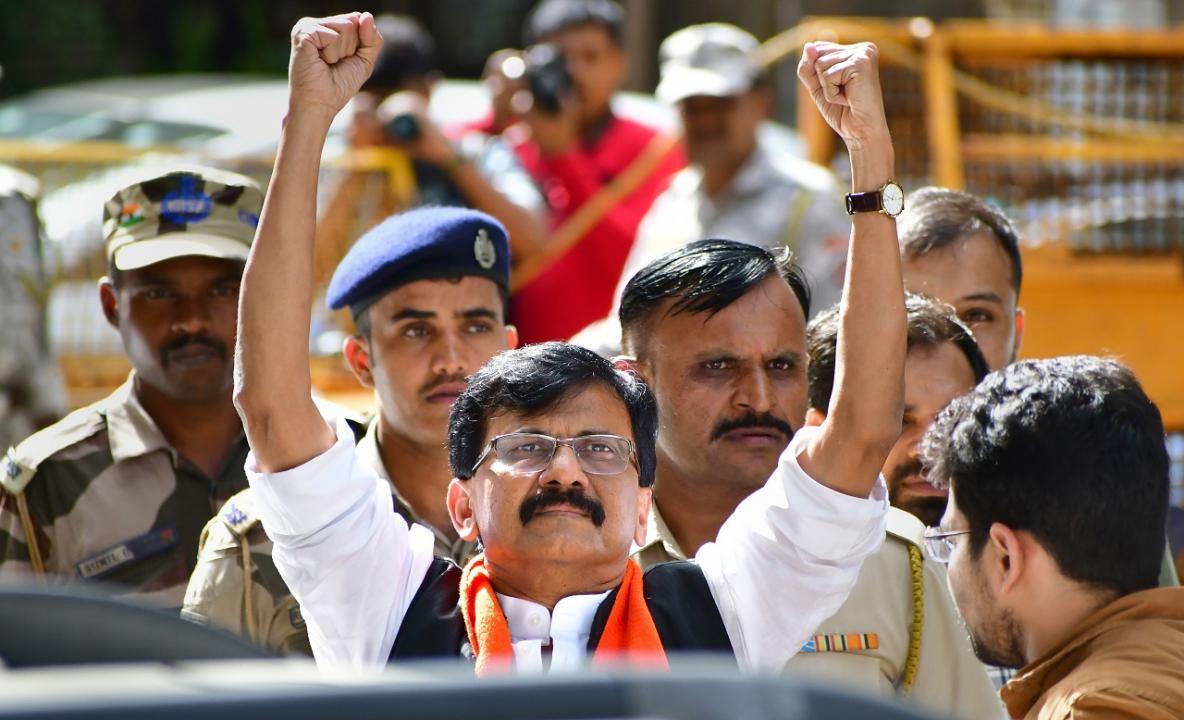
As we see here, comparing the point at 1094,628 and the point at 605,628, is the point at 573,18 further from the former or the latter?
the point at 1094,628

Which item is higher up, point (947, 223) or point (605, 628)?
point (947, 223)

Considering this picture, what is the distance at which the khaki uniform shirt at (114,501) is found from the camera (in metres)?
3.40

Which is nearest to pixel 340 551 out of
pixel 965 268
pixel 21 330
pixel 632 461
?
pixel 632 461

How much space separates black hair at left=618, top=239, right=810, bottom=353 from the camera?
10.3ft

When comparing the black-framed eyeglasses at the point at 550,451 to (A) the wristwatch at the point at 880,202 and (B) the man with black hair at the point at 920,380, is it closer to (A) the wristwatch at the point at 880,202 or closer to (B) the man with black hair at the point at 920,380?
(A) the wristwatch at the point at 880,202

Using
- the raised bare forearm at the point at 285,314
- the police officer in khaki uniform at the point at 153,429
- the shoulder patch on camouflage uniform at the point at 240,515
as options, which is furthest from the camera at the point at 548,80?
the raised bare forearm at the point at 285,314

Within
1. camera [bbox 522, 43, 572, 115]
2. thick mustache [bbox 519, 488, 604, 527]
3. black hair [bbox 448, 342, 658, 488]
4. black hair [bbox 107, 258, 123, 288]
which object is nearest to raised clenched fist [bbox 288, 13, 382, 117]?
black hair [bbox 448, 342, 658, 488]

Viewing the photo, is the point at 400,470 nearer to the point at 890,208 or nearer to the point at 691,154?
the point at 890,208

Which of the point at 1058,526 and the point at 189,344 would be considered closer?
the point at 1058,526

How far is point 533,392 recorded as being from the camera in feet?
8.46

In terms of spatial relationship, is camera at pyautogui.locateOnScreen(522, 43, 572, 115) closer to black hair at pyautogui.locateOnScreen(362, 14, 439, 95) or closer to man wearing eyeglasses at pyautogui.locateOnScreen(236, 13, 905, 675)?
black hair at pyautogui.locateOnScreen(362, 14, 439, 95)

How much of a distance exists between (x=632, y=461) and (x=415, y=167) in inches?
131

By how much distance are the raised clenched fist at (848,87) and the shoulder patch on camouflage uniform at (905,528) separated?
2.33 ft

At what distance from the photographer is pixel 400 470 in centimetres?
332
